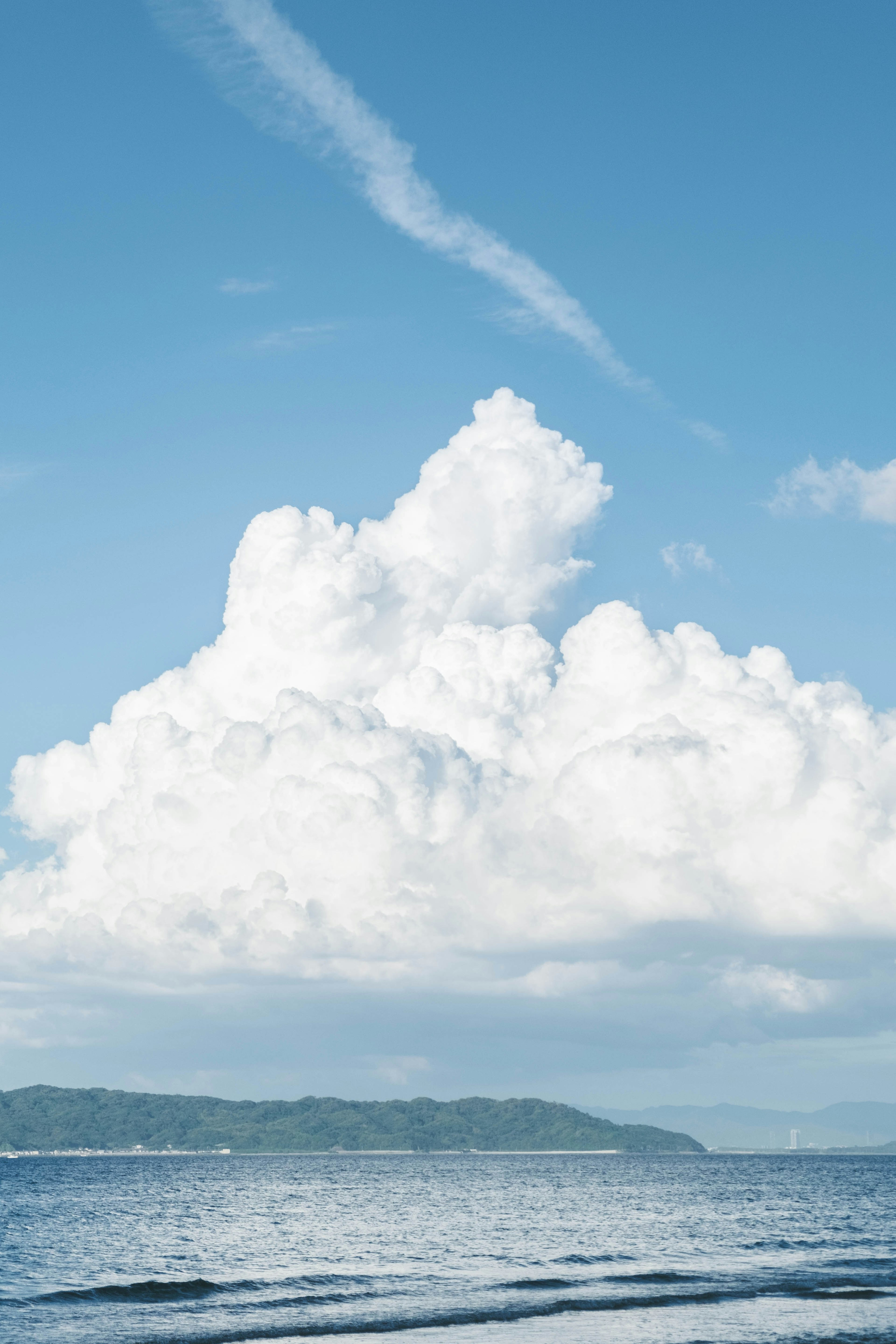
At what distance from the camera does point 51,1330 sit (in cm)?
7006

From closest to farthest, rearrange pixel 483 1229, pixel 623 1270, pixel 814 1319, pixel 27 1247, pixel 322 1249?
1. pixel 814 1319
2. pixel 623 1270
3. pixel 322 1249
4. pixel 27 1247
5. pixel 483 1229

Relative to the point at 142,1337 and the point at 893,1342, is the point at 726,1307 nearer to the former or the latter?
the point at 893,1342

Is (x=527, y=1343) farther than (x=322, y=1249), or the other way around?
(x=322, y=1249)

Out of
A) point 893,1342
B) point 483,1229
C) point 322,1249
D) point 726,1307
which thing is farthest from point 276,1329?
point 483,1229

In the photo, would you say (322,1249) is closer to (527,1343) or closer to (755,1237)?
(755,1237)

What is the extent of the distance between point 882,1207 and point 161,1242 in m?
122

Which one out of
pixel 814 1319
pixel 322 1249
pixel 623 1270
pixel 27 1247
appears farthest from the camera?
pixel 27 1247

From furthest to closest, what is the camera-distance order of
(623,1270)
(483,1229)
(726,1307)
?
(483,1229)
(623,1270)
(726,1307)

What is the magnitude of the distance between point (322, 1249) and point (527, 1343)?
5442cm

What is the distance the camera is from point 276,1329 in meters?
68.4

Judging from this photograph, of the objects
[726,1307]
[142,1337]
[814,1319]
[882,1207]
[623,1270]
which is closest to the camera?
[142,1337]

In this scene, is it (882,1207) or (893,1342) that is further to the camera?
(882,1207)

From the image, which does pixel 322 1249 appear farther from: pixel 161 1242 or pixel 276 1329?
Answer: pixel 276 1329

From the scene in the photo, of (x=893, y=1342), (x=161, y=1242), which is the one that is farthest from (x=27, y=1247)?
(x=893, y=1342)
